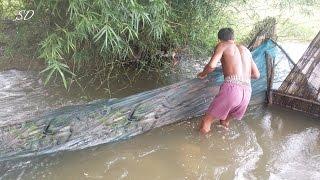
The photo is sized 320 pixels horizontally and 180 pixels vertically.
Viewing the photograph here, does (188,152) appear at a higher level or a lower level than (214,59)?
lower

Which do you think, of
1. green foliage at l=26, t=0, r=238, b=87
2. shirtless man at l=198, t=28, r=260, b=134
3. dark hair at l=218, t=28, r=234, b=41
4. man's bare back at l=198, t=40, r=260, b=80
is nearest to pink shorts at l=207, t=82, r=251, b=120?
shirtless man at l=198, t=28, r=260, b=134

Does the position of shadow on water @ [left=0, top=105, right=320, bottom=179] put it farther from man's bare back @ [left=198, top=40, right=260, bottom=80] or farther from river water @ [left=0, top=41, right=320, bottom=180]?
man's bare back @ [left=198, top=40, right=260, bottom=80]

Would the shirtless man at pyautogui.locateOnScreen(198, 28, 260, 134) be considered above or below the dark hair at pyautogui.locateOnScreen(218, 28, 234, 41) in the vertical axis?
below

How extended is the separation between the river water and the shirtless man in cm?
36

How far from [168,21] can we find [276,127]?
1905 mm

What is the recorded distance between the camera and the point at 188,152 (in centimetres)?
457

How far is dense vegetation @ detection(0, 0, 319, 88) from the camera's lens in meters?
4.20

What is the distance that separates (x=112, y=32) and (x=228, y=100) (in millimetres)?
1511

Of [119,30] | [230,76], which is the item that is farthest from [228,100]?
[119,30]

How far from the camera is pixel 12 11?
21.2 ft

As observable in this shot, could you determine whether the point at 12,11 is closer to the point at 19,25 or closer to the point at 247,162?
the point at 19,25

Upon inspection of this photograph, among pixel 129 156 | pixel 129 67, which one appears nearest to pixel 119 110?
pixel 129 156

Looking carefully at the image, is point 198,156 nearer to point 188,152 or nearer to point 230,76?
point 188,152

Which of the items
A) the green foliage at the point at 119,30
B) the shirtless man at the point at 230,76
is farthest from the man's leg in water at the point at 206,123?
the green foliage at the point at 119,30
